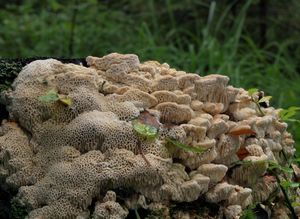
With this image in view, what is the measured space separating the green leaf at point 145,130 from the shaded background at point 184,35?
3568mm

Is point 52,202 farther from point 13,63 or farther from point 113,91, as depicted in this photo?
point 13,63

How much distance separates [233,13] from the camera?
27.9 ft

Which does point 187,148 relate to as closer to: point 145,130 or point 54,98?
point 145,130

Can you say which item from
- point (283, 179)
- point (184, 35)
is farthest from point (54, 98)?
point (184, 35)

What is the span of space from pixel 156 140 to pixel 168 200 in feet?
0.89

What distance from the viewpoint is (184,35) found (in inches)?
345

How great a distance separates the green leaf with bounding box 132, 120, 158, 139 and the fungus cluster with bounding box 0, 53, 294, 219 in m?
0.04

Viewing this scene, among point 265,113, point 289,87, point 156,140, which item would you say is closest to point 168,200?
point 156,140

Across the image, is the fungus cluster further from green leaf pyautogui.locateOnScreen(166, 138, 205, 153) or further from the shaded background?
the shaded background

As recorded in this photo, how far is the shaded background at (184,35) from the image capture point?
6641 mm

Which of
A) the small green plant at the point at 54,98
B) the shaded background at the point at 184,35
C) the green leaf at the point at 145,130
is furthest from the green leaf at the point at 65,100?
the shaded background at the point at 184,35

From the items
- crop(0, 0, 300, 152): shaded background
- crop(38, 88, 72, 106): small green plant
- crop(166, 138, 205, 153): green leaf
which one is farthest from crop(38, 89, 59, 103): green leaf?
crop(0, 0, 300, 152): shaded background

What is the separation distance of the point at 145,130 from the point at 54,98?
1.43 feet

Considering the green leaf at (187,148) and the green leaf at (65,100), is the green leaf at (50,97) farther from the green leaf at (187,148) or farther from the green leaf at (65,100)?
the green leaf at (187,148)
